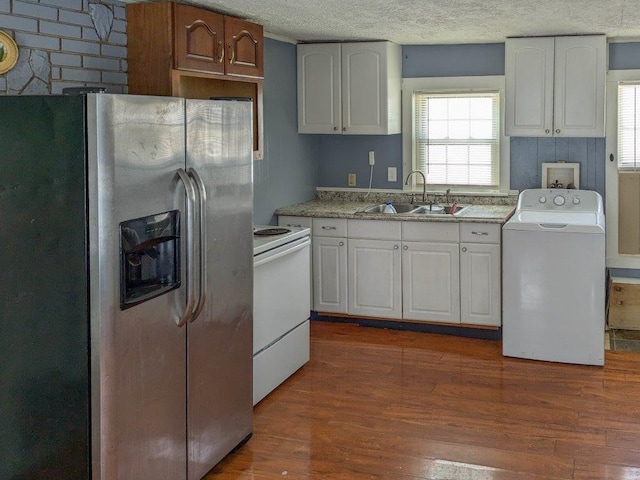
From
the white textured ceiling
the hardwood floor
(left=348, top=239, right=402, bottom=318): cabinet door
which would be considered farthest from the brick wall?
(left=348, top=239, right=402, bottom=318): cabinet door

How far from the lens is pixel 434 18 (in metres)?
4.62

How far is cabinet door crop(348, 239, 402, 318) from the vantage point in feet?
18.1

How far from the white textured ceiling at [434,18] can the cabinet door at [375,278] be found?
1425 mm

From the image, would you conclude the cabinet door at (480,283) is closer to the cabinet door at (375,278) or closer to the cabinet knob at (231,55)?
the cabinet door at (375,278)

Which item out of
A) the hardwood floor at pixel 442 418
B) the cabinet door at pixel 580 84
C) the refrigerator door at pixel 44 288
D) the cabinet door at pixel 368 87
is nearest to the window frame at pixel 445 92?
the cabinet door at pixel 368 87

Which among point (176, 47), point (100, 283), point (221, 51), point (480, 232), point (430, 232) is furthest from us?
point (430, 232)

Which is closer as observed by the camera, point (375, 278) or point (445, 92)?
point (375, 278)

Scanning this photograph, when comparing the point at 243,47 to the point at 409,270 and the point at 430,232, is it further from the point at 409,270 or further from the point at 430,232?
the point at 409,270

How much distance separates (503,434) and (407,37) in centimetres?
284

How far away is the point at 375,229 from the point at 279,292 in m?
1.34

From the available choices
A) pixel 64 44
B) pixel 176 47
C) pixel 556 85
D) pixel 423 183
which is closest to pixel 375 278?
pixel 423 183

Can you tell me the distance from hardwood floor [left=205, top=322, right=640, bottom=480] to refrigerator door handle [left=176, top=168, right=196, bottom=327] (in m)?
0.80

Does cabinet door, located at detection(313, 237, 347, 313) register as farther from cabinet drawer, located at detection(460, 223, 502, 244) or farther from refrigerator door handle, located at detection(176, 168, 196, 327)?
refrigerator door handle, located at detection(176, 168, 196, 327)

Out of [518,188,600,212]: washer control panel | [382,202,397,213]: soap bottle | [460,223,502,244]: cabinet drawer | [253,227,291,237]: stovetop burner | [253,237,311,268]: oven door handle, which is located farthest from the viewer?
[382,202,397,213]: soap bottle
